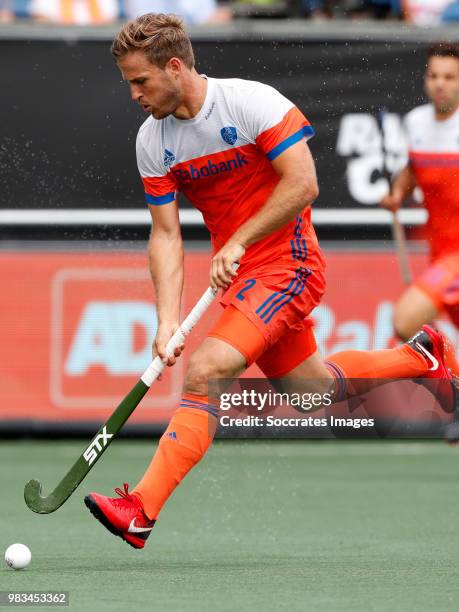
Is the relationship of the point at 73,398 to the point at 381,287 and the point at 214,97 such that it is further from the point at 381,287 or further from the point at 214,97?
the point at 214,97

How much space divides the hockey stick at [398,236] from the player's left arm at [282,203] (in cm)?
399

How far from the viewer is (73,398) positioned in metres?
8.98

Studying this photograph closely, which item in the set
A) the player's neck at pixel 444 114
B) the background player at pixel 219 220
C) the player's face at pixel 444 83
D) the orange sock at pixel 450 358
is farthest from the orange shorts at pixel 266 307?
the player's neck at pixel 444 114

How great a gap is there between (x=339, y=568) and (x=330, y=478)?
2860 millimetres

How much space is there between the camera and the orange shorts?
16.0ft

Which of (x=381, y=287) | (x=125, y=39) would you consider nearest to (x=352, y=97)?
(x=381, y=287)

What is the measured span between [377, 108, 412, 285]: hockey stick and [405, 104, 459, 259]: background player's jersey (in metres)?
0.88

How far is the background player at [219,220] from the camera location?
4777 mm

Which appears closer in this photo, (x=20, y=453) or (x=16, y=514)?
(x=16, y=514)

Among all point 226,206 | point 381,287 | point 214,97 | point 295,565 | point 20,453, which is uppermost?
point 214,97

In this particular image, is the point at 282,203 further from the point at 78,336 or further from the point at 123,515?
the point at 78,336

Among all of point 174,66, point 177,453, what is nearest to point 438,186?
point 174,66

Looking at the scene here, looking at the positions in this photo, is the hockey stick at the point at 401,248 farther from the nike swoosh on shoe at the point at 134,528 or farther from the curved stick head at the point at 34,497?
the nike swoosh on shoe at the point at 134,528

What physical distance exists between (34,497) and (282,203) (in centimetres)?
128
